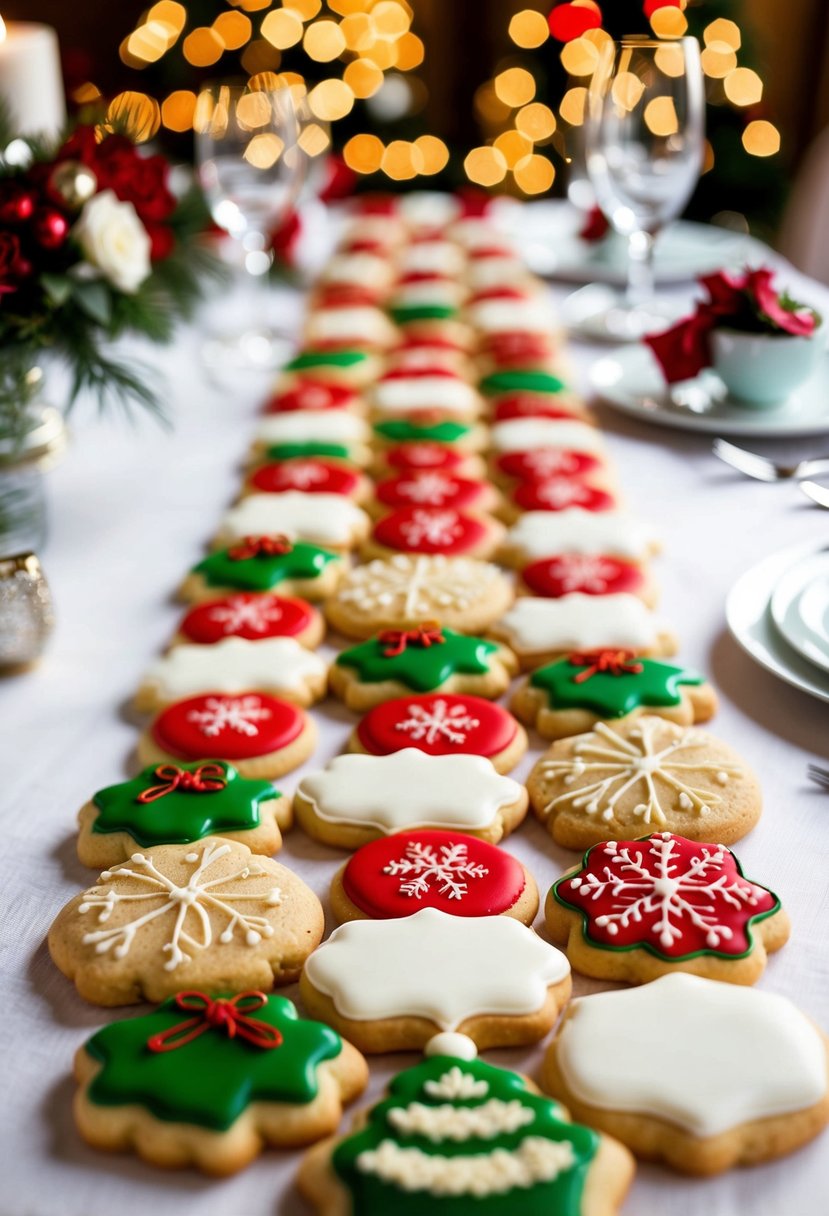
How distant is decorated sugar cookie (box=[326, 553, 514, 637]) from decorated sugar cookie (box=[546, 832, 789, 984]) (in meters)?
0.34

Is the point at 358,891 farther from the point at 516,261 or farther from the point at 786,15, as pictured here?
the point at 786,15

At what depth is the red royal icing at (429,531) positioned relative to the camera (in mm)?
1147

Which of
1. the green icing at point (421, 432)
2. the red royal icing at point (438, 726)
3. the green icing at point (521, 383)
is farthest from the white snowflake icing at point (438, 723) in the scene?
the green icing at point (521, 383)

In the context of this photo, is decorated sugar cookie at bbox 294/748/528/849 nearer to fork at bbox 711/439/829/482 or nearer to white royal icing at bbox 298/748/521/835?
white royal icing at bbox 298/748/521/835

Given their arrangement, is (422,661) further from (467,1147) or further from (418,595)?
(467,1147)

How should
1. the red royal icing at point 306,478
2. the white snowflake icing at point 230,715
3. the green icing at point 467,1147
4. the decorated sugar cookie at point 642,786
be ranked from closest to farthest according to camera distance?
1. the green icing at point 467,1147
2. the decorated sugar cookie at point 642,786
3. the white snowflake icing at point 230,715
4. the red royal icing at point 306,478

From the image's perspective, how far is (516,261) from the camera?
2029mm

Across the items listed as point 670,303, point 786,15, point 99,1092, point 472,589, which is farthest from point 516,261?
point 786,15

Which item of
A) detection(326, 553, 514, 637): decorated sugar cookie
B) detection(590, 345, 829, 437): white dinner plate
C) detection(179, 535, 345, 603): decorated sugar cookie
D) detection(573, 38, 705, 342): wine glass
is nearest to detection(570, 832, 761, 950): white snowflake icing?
detection(326, 553, 514, 637): decorated sugar cookie

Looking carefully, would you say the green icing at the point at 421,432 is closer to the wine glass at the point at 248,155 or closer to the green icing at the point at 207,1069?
the wine glass at the point at 248,155

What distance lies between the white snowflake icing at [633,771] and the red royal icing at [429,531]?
34cm

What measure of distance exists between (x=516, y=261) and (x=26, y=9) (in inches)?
107

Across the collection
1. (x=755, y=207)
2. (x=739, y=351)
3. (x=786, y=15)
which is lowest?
(x=755, y=207)

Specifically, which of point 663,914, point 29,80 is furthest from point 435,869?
point 29,80
